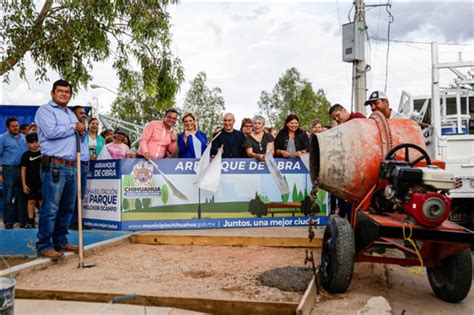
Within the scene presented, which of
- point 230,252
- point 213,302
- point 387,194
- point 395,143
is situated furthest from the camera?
point 230,252

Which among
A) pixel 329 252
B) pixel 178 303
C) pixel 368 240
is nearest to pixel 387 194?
pixel 368 240

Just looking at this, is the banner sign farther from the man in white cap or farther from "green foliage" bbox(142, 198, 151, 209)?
the man in white cap

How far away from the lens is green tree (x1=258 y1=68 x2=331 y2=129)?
41.3m

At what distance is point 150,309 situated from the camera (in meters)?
4.27

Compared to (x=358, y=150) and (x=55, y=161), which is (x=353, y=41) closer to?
(x=358, y=150)

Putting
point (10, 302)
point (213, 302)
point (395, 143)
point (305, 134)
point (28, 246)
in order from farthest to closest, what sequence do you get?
A: 1. point (305, 134)
2. point (28, 246)
3. point (395, 143)
4. point (213, 302)
5. point (10, 302)

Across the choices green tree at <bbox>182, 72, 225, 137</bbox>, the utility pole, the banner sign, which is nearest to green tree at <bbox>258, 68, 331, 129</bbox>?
green tree at <bbox>182, 72, 225, 137</bbox>

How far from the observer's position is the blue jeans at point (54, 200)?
5906 millimetres

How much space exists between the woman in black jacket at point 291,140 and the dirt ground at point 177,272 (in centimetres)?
246

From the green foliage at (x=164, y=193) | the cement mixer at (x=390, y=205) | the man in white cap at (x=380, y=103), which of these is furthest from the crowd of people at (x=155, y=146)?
the cement mixer at (x=390, y=205)

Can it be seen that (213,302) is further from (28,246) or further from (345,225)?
(28,246)

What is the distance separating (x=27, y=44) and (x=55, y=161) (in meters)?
5.73

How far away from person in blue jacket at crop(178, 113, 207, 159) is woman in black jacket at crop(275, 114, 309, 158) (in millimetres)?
1469

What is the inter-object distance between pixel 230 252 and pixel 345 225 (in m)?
2.63
